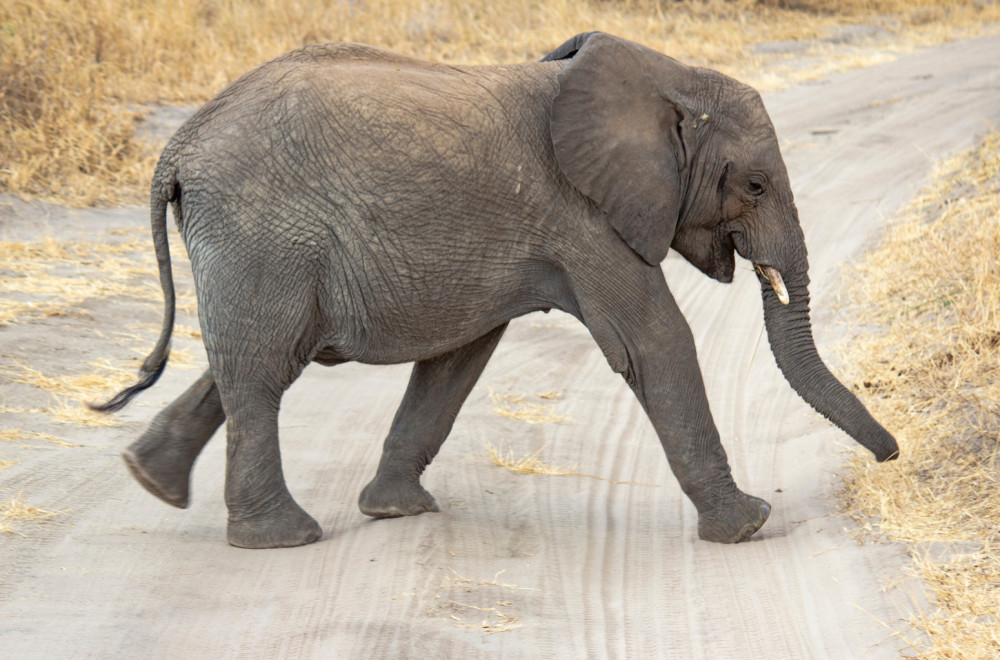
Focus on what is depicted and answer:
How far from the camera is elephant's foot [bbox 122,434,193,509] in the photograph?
467 centimetres

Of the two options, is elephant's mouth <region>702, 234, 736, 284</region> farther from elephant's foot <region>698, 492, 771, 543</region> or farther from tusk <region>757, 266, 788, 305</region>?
A: elephant's foot <region>698, 492, 771, 543</region>

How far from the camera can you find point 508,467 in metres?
5.87

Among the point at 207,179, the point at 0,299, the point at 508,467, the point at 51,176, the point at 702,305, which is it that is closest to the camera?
the point at 207,179

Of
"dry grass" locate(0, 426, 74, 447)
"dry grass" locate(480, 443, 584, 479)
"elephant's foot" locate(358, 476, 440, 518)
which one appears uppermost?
"elephant's foot" locate(358, 476, 440, 518)

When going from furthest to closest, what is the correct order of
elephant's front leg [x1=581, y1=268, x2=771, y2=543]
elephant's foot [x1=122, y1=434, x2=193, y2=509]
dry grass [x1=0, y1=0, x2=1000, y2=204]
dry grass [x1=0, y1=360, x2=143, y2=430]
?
dry grass [x1=0, y1=0, x2=1000, y2=204], dry grass [x1=0, y1=360, x2=143, y2=430], elephant's foot [x1=122, y1=434, x2=193, y2=509], elephant's front leg [x1=581, y1=268, x2=771, y2=543]

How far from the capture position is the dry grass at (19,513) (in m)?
4.61

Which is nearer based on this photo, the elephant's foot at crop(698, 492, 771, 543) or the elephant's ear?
the elephant's ear

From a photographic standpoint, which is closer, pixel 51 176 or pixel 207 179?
pixel 207 179

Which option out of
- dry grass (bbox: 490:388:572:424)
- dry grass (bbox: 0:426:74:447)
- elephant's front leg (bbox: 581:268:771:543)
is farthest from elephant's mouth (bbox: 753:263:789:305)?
dry grass (bbox: 0:426:74:447)

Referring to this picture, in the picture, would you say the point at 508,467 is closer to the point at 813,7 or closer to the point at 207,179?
the point at 207,179

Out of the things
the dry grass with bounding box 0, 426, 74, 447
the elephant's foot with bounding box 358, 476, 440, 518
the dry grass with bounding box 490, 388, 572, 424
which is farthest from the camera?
the dry grass with bounding box 490, 388, 572, 424

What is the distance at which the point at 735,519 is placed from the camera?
4.71m

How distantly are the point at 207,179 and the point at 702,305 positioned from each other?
526 cm

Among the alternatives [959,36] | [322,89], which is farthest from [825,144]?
[322,89]
